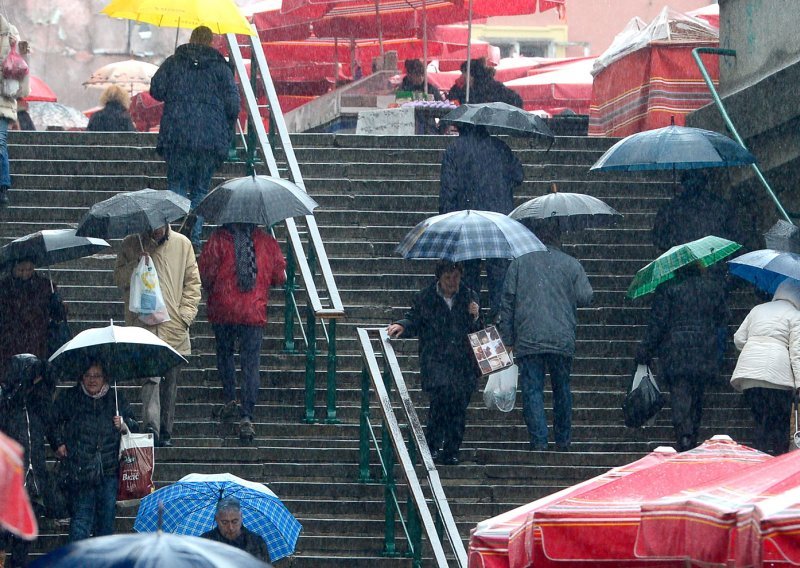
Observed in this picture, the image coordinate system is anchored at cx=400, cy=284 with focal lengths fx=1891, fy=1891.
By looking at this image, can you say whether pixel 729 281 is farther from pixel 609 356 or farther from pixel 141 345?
pixel 141 345

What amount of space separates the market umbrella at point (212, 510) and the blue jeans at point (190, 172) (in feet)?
15.4

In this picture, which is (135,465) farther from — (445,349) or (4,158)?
(4,158)

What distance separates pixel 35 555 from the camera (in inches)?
426

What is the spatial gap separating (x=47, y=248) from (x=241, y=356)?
142cm

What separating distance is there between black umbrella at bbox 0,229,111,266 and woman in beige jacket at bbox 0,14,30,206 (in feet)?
6.72

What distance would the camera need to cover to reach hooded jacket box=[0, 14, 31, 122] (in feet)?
47.3

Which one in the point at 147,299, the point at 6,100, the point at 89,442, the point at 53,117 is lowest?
the point at 89,442

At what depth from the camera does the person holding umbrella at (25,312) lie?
11.9 metres

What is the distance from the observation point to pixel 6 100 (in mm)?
14492

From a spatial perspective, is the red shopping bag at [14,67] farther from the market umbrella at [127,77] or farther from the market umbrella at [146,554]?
the market umbrella at [127,77]

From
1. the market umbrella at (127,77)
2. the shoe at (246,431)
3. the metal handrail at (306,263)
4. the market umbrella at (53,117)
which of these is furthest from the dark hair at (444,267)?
the market umbrella at (127,77)

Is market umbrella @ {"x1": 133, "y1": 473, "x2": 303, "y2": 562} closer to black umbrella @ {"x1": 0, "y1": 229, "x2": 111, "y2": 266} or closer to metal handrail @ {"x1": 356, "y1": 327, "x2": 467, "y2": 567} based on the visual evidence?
metal handrail @ {"x1": 356, "y1": 327, "x2": 467, "y2": 567}

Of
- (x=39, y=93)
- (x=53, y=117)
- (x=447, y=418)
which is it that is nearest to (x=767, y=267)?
(x=447, y=418)

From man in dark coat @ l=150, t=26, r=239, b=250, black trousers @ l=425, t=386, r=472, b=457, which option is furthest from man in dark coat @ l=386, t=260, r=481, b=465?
man in dark coat @ l=150, t=26, r=239, b=250
